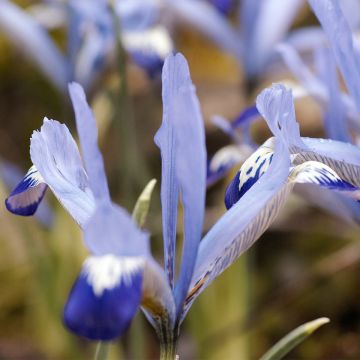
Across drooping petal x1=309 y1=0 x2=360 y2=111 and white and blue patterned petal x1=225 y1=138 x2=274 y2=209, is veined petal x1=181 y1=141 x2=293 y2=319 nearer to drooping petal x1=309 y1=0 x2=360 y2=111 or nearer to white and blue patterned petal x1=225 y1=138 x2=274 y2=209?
white and blue patterned petal x1=225 y1=138 x2=274 y2=209

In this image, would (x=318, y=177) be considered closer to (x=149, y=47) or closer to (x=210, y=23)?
(x=149, y=47)

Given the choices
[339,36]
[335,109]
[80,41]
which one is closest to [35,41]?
[80,41]

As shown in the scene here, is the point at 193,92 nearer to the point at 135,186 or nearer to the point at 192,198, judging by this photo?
the point at 192,198

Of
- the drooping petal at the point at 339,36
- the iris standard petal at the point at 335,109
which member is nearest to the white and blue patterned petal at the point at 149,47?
the iris standard petal at the point at 335,109

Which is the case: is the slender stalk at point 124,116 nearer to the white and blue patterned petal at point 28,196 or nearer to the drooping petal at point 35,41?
the drooping petal at point 35,41

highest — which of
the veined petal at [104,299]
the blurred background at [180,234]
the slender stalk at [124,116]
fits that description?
the veined petal at [104,299]

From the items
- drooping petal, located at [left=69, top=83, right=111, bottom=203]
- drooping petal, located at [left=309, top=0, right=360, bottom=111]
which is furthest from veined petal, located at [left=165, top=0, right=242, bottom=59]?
drooping petal, located at [left=69, top=83, right=111, bottom=203]
